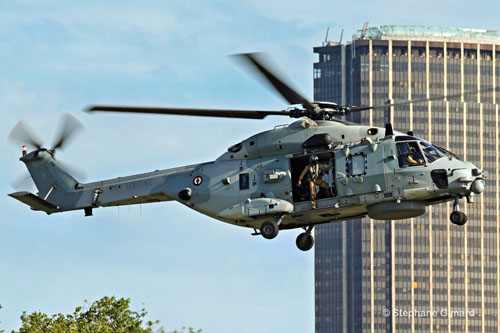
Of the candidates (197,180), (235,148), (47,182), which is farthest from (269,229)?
(47,182)

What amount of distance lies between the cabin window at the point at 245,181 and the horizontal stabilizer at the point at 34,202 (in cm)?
1051

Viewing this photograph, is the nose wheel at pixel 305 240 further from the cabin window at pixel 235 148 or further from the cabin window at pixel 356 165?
the cabin window at pixel 235 148

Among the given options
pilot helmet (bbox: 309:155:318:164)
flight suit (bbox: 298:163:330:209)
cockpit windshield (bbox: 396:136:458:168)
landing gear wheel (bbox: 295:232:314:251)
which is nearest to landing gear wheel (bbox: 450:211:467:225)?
cockpit windshield (bbox: 396:136:458:168)

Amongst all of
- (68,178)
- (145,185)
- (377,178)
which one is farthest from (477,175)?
(68,178)

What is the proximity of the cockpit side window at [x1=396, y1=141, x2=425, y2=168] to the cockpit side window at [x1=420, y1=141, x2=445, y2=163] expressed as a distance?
0.23 meters

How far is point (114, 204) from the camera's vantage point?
58.6m

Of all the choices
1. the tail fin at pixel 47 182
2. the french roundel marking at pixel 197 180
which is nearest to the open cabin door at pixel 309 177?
the french roundel marking at pixel 197 180

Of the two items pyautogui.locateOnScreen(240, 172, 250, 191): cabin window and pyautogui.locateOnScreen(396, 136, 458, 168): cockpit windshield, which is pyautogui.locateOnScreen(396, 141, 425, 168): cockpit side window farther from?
pyautogui.locateOnScreen(240, 172, 250, 191): cabin window

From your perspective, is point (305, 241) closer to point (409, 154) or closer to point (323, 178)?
point (323, 178)

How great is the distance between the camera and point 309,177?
53.6 metres

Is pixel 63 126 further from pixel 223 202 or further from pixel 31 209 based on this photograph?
pixel 223 202

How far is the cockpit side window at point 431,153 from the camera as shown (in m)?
52.4

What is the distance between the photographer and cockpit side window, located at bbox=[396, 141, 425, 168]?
172ft

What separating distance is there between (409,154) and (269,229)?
6.81m
